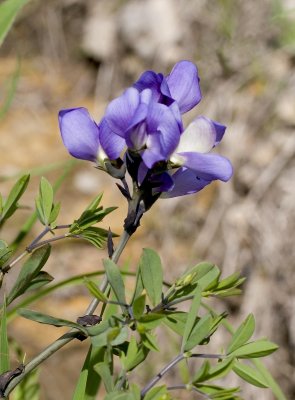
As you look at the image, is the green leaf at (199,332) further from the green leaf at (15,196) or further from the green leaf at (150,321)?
the green leaf at (15,196)

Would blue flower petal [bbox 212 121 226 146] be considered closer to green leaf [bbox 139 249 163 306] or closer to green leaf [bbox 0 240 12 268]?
green leaf [bbox 139 249 163 306]

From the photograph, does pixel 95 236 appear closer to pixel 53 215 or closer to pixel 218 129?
pixel 53 215

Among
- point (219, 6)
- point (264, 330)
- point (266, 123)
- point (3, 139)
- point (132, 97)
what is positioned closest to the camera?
point (132, 97)

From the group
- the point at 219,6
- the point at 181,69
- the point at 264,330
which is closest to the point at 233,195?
the point at 264,330

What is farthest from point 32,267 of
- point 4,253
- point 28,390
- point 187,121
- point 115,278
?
point 187,121

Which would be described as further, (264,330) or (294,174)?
(294,174)

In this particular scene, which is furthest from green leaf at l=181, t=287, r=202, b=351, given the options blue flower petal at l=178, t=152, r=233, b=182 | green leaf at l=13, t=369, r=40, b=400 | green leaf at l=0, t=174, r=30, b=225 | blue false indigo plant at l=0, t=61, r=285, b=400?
green leaf at l=13, t=369, r=40, b=400

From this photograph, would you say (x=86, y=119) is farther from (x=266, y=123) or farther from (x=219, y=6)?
(x=219, y=6)
